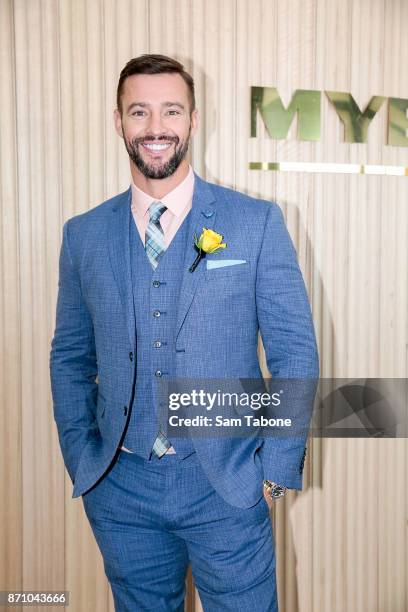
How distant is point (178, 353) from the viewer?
1.70 metres

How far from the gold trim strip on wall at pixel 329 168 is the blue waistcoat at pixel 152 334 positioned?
2.64 feet

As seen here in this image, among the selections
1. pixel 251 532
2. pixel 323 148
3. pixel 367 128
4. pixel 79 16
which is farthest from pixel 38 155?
pixel 251 532

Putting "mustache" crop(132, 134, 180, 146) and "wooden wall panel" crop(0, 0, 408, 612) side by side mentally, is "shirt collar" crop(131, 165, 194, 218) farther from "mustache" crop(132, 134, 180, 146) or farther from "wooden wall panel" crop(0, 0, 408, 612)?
"wooden wall panel" crop(0, 0, 408, 612)

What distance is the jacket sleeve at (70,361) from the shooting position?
193cm

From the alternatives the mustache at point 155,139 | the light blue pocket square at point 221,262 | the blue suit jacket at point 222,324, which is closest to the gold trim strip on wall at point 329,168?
the blue suit jacket at point 222,324

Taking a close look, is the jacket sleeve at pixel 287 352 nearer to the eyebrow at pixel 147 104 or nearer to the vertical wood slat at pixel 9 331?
the eyebrow at pixel 147 104

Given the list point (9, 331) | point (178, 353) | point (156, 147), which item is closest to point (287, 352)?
point (178, 353)

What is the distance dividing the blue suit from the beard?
10 cm

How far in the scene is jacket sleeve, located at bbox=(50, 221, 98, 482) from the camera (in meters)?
1.93

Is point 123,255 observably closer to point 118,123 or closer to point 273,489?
point 118,123

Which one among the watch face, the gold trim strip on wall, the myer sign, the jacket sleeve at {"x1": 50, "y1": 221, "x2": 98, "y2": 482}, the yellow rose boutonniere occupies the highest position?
the myer sign

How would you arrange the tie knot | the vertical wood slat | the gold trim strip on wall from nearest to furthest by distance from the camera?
the tie knot
the vertical wood slat
the gold trim strip on wall

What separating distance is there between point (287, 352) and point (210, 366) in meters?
0.21

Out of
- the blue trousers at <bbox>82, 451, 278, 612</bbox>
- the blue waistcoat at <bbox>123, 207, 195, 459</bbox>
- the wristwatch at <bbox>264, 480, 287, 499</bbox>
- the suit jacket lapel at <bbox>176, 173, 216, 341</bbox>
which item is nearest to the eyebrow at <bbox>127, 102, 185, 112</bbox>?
the suit jacket lapel at <bbox>176, 173, 216, 341</bbox>
